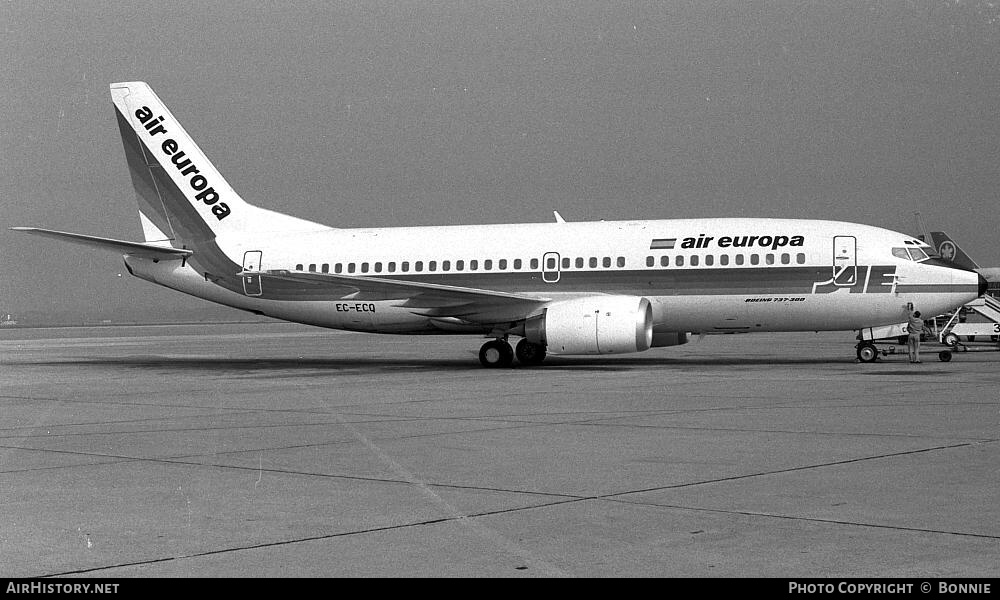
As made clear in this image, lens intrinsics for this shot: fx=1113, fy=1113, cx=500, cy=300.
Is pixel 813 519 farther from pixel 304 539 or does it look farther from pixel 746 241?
pixel 746 241

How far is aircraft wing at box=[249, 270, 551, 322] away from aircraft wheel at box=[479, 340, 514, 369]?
29.4 inches

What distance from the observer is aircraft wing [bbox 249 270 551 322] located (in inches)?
919

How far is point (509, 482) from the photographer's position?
8062 millimetres

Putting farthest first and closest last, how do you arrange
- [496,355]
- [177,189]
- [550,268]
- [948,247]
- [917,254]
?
1. [948,247]
2. [177,189]
3. [550,268]
4. [496,355]
5. [917,254]

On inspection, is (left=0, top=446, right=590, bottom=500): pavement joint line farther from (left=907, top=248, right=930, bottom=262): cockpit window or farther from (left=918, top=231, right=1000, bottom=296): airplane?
(left=918, top=231, right=1000, bottom=296): airplane

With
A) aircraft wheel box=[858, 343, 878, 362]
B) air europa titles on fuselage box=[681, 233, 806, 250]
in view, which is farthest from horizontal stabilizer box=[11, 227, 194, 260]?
aircraft wheel box=[858, 343, 878, 362]

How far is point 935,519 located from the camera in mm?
6379

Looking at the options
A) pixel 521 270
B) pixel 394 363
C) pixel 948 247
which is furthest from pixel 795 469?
pixel 948 247

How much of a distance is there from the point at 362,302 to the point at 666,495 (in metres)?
19.3

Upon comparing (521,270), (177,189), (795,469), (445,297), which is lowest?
(795,469)

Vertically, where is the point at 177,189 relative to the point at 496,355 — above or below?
above

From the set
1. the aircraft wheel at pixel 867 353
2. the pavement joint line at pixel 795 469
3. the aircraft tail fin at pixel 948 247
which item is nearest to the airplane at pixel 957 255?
the aircraft tail fin at pixel 948 247

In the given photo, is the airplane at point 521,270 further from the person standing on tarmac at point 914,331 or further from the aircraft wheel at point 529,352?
the person standing on tarmac at point 914,331

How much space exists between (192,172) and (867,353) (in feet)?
56.1
